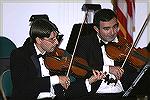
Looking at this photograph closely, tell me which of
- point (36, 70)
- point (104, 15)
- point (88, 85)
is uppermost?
point (104, 15)

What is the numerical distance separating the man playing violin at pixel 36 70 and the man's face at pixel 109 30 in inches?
11.9

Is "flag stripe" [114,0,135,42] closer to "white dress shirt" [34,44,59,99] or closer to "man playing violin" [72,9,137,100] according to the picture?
"man playing violin" [72,9,137,100]

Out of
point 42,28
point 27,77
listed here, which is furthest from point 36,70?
point 42,28

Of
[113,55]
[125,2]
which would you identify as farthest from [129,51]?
[125,2]

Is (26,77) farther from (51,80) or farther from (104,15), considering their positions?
(104,15)

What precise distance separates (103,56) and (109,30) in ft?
0.52

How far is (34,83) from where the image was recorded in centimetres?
169

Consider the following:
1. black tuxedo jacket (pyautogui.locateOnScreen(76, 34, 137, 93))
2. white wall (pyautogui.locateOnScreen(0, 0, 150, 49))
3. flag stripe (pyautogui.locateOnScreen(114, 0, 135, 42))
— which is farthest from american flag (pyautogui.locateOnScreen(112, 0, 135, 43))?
black tuxedo jacket (pyautogui.locateOnScreen(76, 34, 137, 93))

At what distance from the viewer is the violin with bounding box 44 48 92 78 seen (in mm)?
1781

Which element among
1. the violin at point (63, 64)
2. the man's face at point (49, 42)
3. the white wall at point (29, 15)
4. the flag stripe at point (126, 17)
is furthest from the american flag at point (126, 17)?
the man's face at point (49, 42)

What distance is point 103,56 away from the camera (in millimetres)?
1940

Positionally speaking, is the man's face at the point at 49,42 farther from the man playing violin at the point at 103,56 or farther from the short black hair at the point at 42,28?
the man playing violin at the point at 103,56

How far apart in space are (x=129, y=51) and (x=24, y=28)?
1.41 m

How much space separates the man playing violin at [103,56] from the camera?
1.87m
